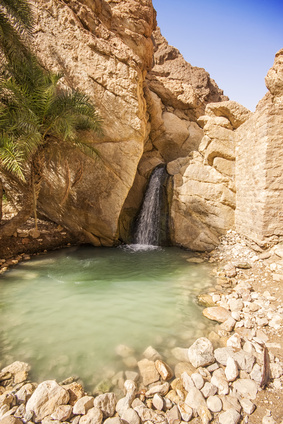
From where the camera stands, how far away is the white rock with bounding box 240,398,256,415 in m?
2.18

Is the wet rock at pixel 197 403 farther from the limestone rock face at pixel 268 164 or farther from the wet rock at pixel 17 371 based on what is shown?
the limestone rock face at pixel 268 164

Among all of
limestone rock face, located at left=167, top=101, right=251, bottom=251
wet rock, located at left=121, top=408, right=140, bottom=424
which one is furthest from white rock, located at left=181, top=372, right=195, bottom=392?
limestone rock face, located at left=167, top=101, right=251, bottom=251

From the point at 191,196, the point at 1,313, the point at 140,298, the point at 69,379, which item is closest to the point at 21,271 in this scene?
the point at 1,313

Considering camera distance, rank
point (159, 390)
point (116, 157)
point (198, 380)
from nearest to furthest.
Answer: point (159, 390) → point (198, 380) → point (116, 157)

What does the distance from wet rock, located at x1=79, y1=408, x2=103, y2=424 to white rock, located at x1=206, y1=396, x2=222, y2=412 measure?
3.78 ft

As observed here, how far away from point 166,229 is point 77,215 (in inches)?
151

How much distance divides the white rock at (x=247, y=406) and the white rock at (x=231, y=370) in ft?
0.84

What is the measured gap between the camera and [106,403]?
2254 millimetres

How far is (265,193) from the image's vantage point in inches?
220

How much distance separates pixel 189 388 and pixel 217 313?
1.70m

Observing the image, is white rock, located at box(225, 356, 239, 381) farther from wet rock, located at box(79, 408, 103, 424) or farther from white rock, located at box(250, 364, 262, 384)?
wet rock, located at box(79, 408, 103, 424)

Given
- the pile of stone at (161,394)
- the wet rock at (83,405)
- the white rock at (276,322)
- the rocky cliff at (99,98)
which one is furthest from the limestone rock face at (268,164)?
the wet rock at (83,405)

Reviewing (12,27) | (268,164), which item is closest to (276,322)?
(268,164)

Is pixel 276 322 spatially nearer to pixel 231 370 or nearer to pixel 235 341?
pixel 235 341
